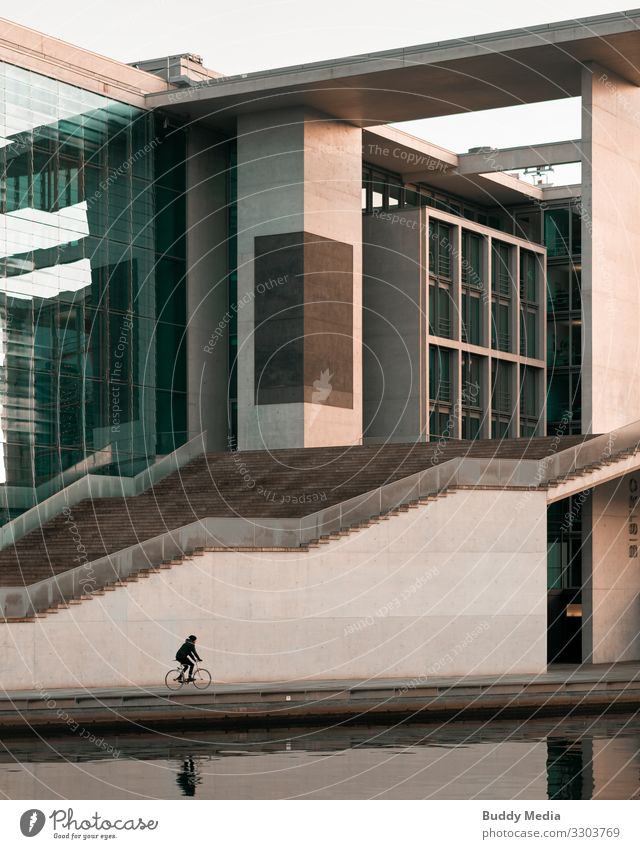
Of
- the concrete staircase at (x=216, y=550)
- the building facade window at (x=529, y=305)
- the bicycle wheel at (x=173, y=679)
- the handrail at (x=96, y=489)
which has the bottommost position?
the bicycle wheel at (x=173, y=679)

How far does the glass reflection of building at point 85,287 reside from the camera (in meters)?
43.8

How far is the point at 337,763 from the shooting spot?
912 inches

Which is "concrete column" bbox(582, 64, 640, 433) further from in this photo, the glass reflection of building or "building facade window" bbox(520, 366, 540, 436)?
"building facade window" bbox(520, 366, 540, 436)

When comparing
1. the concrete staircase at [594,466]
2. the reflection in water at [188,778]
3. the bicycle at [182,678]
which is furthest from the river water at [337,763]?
the concrete staircase at [594,466]

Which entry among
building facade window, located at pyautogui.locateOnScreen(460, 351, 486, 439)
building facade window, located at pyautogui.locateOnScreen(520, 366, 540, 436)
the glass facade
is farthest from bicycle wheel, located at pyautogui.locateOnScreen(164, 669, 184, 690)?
the glass facade

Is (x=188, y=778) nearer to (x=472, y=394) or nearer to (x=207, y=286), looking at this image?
(x=207, y=286)

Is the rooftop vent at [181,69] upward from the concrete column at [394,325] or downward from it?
upward

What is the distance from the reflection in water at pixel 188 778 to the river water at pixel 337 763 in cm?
1

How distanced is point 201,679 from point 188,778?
41.1 feet

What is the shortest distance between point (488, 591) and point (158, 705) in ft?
38.6

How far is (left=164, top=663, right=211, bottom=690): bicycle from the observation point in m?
32.7

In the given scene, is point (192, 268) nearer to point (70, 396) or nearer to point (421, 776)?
point (70, 396)

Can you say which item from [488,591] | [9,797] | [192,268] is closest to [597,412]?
[488,591]

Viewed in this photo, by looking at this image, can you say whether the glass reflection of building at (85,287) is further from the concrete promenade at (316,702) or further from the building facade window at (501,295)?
the building facade window at (501,295)
